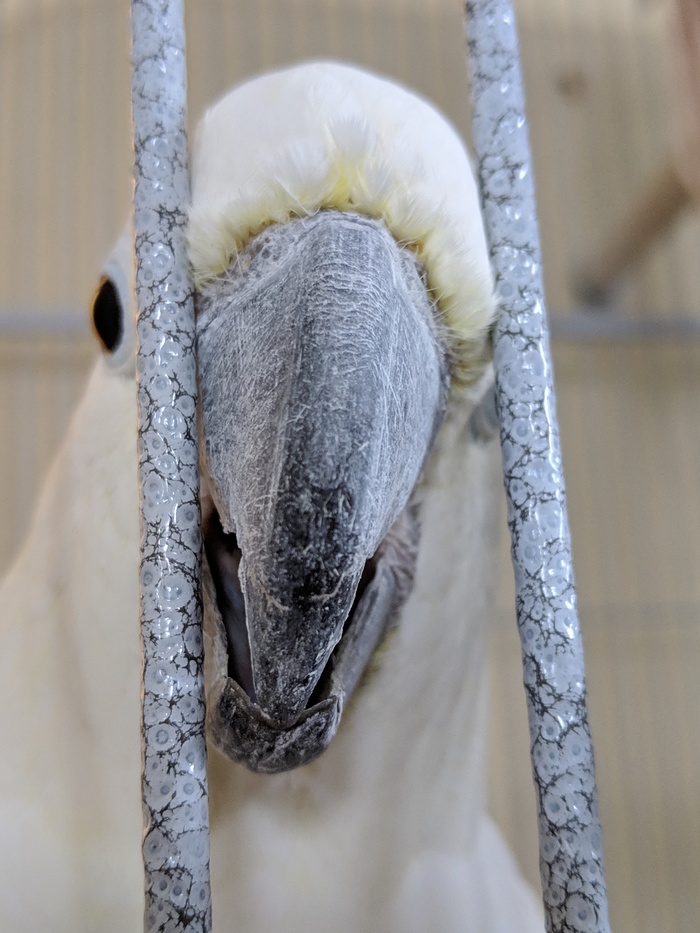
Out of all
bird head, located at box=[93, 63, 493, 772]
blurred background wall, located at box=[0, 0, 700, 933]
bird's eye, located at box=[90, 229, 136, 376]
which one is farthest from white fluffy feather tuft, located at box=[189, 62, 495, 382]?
blurred background wall, located at box=[0, 0, 700, 933]

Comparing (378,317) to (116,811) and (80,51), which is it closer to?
(116,811)

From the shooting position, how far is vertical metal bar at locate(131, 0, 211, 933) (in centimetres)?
30

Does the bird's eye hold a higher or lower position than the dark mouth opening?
higher

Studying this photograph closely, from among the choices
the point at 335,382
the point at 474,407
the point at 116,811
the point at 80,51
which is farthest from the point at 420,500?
the point at 80,51

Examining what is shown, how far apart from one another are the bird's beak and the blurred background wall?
29.6 inches

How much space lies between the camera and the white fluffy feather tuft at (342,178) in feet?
1.25

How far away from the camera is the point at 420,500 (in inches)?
19.6

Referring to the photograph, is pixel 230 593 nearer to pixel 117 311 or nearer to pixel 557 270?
pixel 117 311

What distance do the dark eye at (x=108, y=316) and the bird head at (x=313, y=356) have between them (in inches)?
4.6

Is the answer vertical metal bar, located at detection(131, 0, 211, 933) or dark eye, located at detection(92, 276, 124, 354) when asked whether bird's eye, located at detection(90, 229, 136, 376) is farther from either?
vertical metal bar, located at detection(131, 0, 211, 933)

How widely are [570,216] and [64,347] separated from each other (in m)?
0.83

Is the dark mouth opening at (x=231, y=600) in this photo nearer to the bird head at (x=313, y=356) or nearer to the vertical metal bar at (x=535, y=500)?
the bird head at (x=313, y=356)

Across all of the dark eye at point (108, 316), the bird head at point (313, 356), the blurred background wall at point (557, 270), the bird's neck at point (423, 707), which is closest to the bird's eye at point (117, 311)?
the dark eye at point (108, 316)

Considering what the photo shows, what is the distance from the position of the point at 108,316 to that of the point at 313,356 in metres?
0.23
